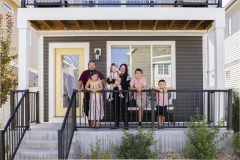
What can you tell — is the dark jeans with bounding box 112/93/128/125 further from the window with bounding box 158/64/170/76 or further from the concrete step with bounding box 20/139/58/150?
the window with bounding box 158/64/170/76

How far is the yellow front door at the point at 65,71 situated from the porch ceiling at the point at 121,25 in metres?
0.75

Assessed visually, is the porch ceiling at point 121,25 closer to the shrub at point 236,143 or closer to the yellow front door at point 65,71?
the yellow front door at point 65,71

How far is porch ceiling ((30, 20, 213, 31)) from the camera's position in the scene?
711 cm

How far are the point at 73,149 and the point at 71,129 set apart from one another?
43 cm

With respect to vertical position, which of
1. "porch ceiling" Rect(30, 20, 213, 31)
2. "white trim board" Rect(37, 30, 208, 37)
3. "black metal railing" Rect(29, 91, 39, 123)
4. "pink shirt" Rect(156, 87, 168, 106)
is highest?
"porch ceiling" Rect(30, 20, 213, 31)

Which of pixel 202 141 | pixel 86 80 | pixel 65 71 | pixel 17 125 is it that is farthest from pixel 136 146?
pixel 65 71

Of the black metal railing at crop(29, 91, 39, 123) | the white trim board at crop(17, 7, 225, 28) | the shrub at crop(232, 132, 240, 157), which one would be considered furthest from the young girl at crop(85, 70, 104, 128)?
the shrub at crop(232, 132, 240, 157)

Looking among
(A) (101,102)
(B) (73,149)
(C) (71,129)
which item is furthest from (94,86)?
(B) (73,149)

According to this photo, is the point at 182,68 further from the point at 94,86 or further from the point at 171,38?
the point at 94,86

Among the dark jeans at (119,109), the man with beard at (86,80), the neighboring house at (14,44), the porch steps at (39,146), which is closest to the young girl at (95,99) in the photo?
the man with beard at (86,80)

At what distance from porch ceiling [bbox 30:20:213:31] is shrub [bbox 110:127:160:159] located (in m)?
3.00

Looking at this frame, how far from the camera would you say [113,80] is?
20.6 feet

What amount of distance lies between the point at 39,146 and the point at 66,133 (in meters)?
0.93

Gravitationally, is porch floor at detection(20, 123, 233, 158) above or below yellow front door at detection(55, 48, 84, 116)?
below
